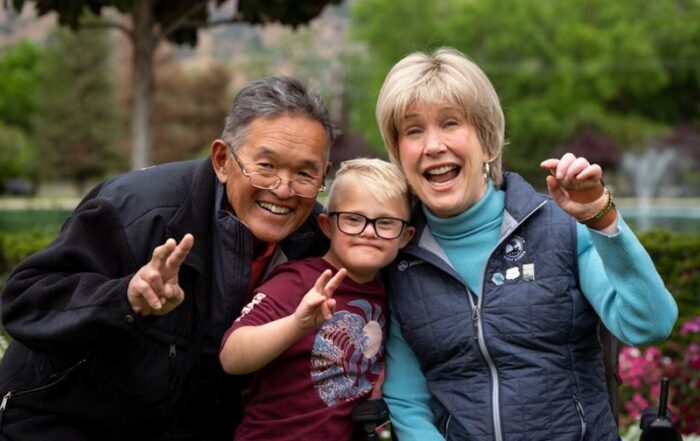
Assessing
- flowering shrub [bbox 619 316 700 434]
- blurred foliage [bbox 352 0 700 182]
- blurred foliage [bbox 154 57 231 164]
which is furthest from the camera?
blurred foliage [bbox 154 57 231 164]

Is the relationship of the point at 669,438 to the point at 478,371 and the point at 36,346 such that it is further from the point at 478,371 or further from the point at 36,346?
the point at 36,346

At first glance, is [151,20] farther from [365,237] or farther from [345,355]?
[345,355]

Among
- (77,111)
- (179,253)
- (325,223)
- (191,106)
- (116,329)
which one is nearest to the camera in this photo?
(179,253)

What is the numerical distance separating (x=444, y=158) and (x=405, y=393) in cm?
74

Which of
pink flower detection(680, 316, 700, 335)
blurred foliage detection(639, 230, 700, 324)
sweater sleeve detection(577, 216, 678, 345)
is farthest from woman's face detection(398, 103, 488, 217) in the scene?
blurred foliage detection(639, 230, 700, 324)

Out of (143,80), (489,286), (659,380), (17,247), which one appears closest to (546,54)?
(143,80)

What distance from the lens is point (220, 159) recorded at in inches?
123

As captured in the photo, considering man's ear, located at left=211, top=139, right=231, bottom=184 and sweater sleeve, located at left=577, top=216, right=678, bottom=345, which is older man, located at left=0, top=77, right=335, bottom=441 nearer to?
man's ear, located at left=211, top=139, right=231, bottom=184

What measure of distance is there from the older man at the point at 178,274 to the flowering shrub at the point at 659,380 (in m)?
3.03

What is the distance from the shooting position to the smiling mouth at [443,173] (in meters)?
2.96

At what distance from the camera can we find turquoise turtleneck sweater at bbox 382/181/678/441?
260cm

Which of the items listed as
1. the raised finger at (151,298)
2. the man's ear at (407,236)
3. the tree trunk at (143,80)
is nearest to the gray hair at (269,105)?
the man's ear at (407,236)

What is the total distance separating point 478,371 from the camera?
2.84m

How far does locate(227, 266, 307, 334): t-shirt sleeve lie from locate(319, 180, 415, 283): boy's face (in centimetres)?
17
